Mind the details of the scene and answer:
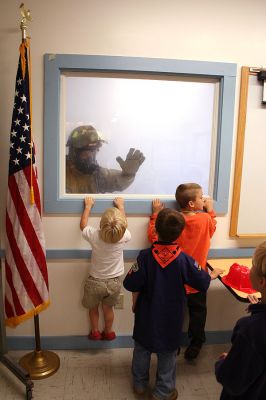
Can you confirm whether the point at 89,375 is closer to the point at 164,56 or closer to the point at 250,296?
the point at 250,296

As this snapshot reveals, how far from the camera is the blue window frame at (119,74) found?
2.20 meters

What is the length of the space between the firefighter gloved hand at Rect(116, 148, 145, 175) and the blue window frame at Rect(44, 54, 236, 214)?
20cm

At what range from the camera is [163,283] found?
6.05ft

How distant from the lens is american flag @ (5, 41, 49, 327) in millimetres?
2020

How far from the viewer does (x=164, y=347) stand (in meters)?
1.90

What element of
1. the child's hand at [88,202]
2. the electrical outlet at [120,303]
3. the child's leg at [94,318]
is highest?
the child's hand at [88,202]

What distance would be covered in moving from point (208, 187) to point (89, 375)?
5.25ft

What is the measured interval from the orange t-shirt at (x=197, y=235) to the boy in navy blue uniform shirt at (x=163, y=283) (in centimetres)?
39

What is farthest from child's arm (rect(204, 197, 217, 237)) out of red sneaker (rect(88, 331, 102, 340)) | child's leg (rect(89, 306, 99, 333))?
red sneaker (rect(88, 331, 102, 340))

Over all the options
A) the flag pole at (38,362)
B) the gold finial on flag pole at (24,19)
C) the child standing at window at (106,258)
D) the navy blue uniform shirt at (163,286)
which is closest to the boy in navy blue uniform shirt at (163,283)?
the navy blue uniform shirt at (163,286)

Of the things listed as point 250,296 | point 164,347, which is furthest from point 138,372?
point 250,296

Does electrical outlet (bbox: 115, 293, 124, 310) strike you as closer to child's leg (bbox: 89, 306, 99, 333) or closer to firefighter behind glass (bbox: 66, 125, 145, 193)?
child's leg (bbox: 89, 306, 99, 333)

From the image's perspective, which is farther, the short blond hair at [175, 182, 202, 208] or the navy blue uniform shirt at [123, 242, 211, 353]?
the short blond hair at [175, 182, 202, 208]

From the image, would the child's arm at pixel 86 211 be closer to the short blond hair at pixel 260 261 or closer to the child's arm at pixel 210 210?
the child's arm at pixel 210 210
